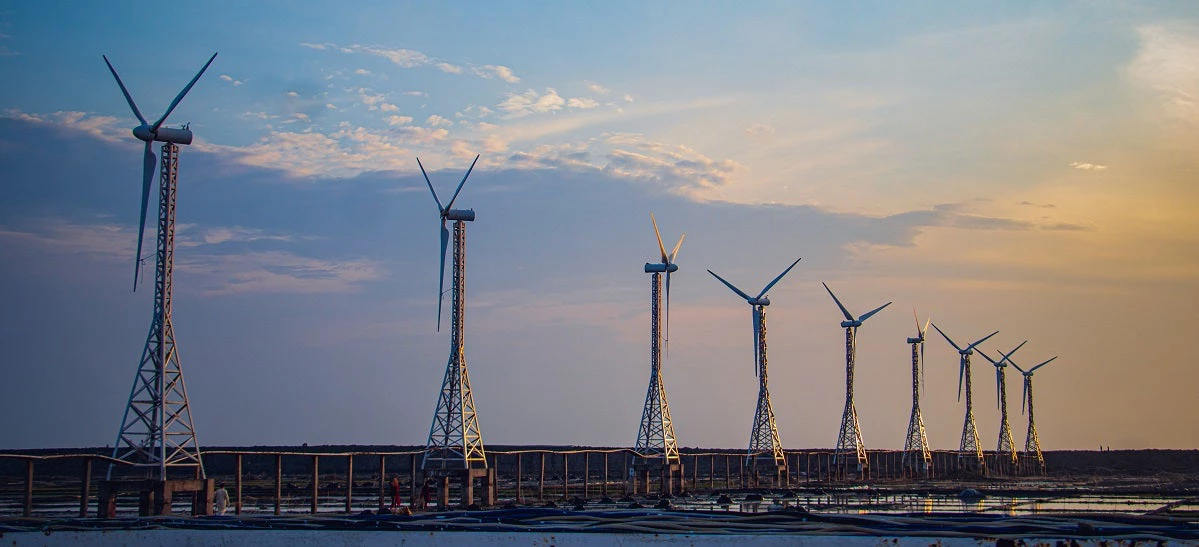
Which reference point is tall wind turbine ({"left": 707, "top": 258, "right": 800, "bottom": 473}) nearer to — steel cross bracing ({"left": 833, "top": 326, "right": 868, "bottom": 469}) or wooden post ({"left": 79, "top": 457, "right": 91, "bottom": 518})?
steel cross bracing ({"left": 833, "top": 326, "right": 868, "bottom": 469})

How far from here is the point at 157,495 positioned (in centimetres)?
3716

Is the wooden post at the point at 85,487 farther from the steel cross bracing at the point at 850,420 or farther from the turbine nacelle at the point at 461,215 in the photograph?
the steel cross bracing at the point at 850,420

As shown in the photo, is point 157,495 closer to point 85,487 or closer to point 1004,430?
point 85,487

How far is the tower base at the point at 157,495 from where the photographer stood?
35.6 m

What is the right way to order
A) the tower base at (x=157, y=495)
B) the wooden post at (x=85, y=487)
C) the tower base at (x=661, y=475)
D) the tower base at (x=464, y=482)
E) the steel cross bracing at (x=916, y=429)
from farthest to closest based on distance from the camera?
the steel cross bracing at (x=916, y=429)
the tower base at (x=661, y=475)
the tower base at (x=464, y=482)
the wooden post at (x=85, y=487)
the tower base at (x=157, y=495)

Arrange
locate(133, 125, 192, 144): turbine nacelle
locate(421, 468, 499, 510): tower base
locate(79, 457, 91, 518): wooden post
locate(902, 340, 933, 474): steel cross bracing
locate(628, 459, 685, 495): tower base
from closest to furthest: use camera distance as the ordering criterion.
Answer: locate(79, 457, 91, 518): wooden post, locate(133, 125, 192, 144): turbine nacelle, locate(421, 468, 499, 510): tower base, locate(628, 459, 685, 495): tower base, locate(902, 340, 933, 474): steel cross bracing

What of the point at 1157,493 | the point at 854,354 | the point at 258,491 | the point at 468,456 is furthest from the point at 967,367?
the point at 468,456

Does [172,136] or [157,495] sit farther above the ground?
[172,136]

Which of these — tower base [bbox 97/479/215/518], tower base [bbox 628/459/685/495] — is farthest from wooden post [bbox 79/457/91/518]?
tower base [bbox 628/459/685/495]

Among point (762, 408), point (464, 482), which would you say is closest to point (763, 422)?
point (762, 408)

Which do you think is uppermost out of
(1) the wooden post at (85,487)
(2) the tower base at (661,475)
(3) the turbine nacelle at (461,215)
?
(3) the turbine nacelle at (461,215)

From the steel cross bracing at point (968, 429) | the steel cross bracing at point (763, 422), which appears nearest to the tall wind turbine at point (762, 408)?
the steel cross bracing at point (763, 422)

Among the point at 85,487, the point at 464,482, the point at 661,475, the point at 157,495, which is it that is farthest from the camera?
the point at 661,475

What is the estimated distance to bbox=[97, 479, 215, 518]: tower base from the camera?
35.6m
